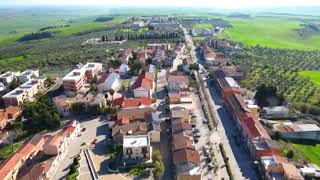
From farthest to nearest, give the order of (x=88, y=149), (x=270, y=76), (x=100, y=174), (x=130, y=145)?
(x=270, y=76) → (x=88, y=149) → (x=130, y=145) → (x=100, y=174)

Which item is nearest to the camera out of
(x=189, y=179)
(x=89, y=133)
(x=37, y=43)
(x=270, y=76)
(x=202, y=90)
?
(x=189, y=179)

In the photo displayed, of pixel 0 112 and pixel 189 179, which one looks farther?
pixel 0 112

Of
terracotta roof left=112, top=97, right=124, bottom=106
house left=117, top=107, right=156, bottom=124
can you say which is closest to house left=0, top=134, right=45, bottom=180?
house left=117, top=107, right=156, bottom=124

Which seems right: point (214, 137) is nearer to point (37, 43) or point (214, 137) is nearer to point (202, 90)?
point (202, 90)

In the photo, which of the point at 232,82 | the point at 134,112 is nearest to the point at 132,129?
the point at 134,112

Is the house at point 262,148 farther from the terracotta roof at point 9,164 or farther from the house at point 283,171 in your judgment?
the terracotta roof at point 9,164

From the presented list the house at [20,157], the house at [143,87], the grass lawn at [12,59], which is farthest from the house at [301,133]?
the grass lawn at [12,59]

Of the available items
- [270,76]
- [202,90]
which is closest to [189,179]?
[202,90]
